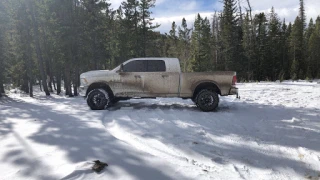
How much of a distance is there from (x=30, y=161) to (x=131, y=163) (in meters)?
1.63

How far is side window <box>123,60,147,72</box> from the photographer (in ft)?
27.1

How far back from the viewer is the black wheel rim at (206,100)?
7753mm

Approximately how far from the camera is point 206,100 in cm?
779

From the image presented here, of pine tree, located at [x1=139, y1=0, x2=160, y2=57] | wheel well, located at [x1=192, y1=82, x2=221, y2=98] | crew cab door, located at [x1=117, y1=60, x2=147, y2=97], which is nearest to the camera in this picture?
wheel well, located at [x1=192, y1=82, x2=221, y2=98]

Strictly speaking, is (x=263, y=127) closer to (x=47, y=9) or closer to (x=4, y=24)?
(x=47, y=9)

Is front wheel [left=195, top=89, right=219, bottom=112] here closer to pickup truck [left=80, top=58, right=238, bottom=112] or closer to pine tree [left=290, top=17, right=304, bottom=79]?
pickup truck [left=80, top=58, right=238, bottom=112]

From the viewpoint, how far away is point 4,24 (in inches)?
825

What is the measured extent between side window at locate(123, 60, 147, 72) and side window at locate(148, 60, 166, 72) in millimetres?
189

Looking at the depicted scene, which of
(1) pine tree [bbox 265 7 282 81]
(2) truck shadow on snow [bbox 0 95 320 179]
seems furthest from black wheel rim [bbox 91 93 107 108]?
(1) pine tree [bbox 265 7 282 81]

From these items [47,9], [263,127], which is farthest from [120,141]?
[47,9]

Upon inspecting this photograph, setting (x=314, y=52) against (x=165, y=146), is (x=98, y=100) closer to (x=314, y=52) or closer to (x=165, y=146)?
(x=165, y=146)

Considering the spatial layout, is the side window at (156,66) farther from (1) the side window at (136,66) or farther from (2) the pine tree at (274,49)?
(2) the pine tree at (274,49)

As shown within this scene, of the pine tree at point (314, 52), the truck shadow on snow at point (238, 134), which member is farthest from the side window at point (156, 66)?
the pine tree at point (314, 52)

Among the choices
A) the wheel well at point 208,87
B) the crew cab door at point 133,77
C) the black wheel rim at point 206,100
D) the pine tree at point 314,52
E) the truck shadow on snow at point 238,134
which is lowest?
the truck shadow on snow at point 238,134
